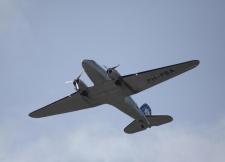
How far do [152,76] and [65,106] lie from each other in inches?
472

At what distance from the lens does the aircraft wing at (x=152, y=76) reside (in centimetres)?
4247

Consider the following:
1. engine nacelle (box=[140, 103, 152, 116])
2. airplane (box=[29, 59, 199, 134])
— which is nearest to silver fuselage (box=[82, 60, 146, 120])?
airplane (box=[29, 59, 199, 134])

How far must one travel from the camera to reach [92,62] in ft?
144

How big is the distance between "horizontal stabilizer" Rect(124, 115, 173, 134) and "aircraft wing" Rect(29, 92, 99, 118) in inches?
226

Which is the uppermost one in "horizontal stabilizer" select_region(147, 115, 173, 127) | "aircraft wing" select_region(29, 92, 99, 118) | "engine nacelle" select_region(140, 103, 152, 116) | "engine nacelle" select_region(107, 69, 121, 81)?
"aircraft wing" select_region(29, 92, 99, 118)

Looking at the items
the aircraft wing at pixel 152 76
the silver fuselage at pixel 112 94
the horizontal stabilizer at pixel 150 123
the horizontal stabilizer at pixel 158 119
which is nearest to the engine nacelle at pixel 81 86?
the silver fuselage at pixel 112 94

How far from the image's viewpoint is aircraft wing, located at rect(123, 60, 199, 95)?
42469 millimetres

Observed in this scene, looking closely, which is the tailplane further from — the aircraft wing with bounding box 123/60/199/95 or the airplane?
the aircraft wing with bounding box 123/60/199/95

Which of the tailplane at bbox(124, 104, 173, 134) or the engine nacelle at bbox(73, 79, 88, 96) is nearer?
the engine nacelle at bbox(73, 79, 88, 96)

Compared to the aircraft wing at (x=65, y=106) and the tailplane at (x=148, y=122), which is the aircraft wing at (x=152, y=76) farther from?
the aircraft wing at (x=65, y=106)

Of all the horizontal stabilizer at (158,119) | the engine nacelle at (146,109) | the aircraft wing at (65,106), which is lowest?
the horizontal stabilizer at (158,119)

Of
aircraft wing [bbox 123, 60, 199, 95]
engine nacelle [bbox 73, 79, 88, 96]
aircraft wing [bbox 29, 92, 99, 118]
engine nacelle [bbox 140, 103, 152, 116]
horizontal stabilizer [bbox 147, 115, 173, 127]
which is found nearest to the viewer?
aircraft wing [bbox 123, 60, 199, 95]

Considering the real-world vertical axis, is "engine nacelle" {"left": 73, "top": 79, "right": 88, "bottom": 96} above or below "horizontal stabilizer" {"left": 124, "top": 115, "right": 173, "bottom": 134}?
above

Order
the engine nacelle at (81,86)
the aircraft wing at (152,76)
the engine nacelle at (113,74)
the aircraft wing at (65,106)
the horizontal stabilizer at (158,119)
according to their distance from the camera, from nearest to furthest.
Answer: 1. the aircraft wing at (152,76)
2. the engine nacelle at (113,74)
3. the engine nacelle at (81,86)
4. the aircraft wing at (65,106)
5. the horizontal stabilizer at (158,119)
